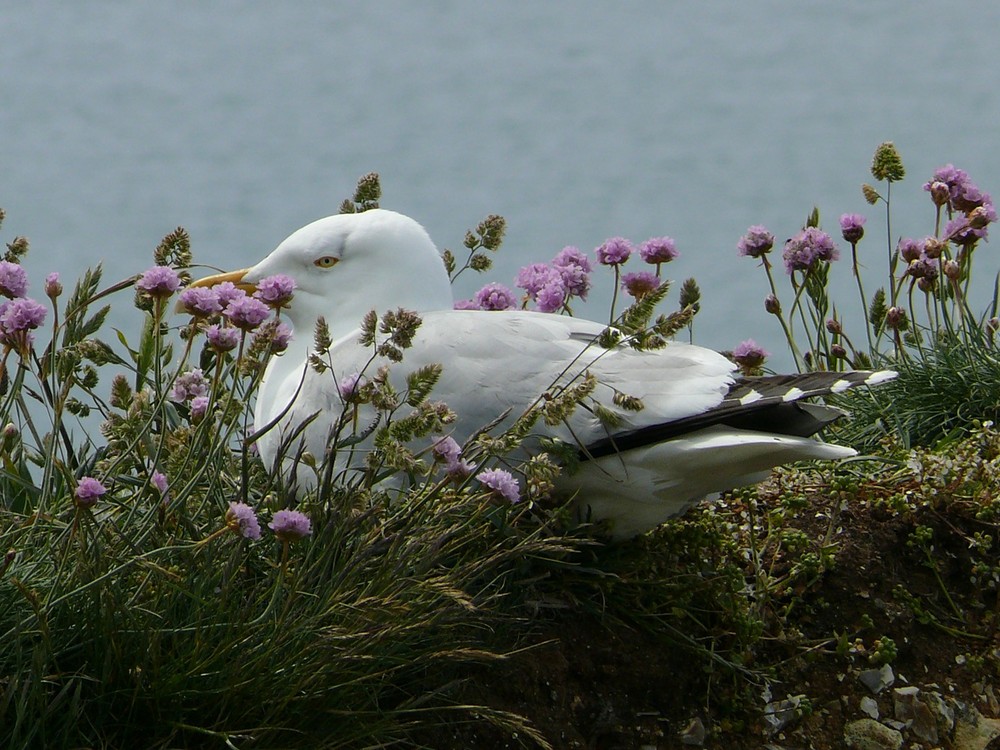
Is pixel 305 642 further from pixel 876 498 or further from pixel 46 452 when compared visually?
pixel 876 498

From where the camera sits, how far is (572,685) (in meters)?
2.93

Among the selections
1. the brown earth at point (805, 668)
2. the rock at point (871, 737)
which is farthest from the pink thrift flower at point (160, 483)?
the rock at point (871, 737)

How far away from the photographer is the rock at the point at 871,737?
304 centimetres

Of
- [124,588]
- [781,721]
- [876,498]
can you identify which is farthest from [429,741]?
[876,498]

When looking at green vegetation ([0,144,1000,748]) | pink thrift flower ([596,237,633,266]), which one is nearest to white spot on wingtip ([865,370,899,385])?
green vegetation ([0,144,1000,748])

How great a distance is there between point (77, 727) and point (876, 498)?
1.96 meters

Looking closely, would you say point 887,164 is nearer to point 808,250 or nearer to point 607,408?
point 808,250

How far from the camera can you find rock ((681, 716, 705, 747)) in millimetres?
2945

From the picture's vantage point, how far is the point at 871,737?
3.05 m

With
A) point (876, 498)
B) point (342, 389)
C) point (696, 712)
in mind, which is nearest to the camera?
point (342, 389)

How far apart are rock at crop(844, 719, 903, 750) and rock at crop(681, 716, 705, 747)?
30 centimetres

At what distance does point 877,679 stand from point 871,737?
0.15 meters

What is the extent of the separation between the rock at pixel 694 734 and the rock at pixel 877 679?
408 mm

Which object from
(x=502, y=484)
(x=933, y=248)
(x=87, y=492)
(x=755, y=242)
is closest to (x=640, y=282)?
(x=755, y=242)
